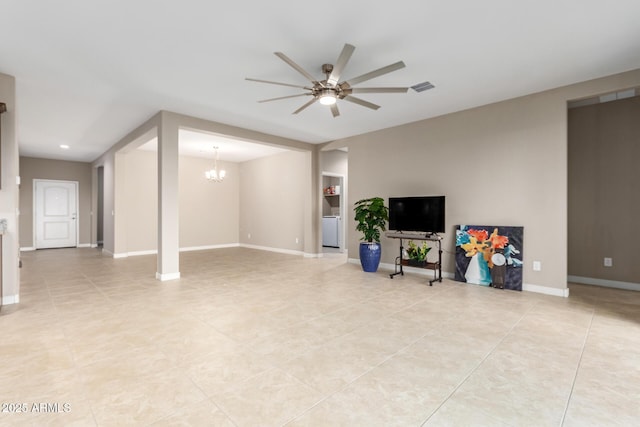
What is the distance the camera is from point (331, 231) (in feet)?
30.0

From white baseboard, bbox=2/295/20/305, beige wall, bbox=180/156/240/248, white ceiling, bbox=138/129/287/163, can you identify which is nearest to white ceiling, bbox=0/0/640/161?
white ceiling, bbox=138/129/287/163

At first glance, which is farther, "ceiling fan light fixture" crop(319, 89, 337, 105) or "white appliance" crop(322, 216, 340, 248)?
"white appliance" crop(322, 216, 340, 248)

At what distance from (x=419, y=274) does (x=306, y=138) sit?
374 cm

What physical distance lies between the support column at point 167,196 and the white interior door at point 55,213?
6840 mm

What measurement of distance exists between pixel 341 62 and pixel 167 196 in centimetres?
358

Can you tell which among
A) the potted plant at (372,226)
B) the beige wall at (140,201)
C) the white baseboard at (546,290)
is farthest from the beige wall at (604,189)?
the beige wall at (140,201)

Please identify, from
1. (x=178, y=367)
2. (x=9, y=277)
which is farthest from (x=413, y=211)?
(x=9, y=277)

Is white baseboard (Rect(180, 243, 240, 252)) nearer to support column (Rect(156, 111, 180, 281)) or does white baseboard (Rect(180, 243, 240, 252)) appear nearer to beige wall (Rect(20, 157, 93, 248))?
beige wall (Rect(20, 157, 93, 248))

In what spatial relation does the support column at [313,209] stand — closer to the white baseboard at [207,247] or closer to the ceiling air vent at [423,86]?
the white baseboard at [207,247]

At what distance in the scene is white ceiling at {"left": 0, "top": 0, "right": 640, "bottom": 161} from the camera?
247 centimetres

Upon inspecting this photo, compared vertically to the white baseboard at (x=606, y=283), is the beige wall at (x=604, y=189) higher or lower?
higher

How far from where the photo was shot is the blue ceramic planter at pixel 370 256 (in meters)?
5.47

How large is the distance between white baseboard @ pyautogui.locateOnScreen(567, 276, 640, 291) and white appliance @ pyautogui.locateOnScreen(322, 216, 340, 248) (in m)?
5.43

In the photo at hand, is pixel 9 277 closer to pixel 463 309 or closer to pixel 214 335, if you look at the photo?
pixel 214 335
